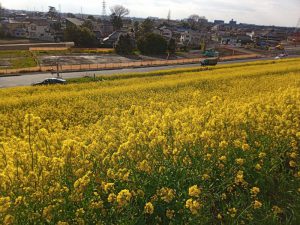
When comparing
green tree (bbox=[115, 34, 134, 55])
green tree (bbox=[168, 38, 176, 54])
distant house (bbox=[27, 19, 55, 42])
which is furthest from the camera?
distant house (bbox=[27, 19, 55, 42])

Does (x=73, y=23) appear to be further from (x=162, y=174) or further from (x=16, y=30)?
(x=162, y=174)

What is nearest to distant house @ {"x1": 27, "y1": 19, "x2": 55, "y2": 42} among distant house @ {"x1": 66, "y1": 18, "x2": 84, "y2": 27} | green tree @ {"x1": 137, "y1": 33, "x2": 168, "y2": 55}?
distant house @ {"x1": 66, "y1": 18, "x2": 84, "y2": 27}

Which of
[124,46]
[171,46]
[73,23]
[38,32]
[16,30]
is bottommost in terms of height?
[124,46]

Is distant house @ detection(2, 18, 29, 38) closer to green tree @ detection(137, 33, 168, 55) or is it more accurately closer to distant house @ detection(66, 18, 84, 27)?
distant house @ detection(66, 18, 84, 27)

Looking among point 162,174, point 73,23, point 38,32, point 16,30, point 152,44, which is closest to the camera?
point 162,174

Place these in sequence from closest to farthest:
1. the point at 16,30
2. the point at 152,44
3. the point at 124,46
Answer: the point at 124,46 → the point at 152,44 → the point at 16,30

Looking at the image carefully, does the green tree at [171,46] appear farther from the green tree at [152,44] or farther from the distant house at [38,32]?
the distant house at [38,32]

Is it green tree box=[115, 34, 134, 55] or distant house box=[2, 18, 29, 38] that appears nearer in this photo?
green tree box=[115, 34, 134, 55]

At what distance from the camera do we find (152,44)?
58406mm

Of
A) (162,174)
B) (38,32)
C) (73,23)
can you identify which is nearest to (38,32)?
(38,32)

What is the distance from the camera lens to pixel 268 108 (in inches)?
355

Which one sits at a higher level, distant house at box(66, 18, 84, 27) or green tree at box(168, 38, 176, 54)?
distant house at box(66, 18, 84, 27)

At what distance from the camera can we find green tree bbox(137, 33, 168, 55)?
190 feet

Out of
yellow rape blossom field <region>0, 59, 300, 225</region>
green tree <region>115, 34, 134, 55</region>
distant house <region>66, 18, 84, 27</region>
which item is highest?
distant house <region>66, 18, 84, 27</region>
